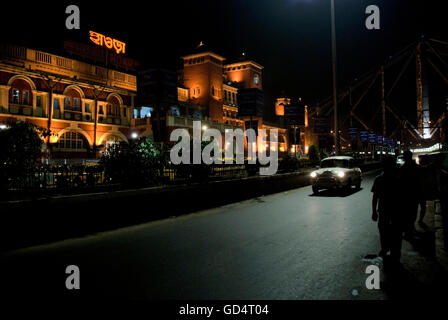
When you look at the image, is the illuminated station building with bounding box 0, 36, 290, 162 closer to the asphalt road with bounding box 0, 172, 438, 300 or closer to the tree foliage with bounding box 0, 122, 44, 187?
the tree foliage with bounding box 0, 122, 44, 187

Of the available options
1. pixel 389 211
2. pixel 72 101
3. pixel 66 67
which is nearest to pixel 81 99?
pixel 72 101

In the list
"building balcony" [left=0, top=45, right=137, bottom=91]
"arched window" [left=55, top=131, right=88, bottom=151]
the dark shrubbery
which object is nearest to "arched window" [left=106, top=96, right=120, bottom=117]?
"building balcony" [left=0, top=45, right=137, bottom=91]

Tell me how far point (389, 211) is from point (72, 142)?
31579mm

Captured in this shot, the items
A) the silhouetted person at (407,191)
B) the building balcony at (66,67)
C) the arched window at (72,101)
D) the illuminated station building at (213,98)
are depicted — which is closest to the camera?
the silhouetted person at (407,191)

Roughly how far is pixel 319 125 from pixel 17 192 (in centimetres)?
2113

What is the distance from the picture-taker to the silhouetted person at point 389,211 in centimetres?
517

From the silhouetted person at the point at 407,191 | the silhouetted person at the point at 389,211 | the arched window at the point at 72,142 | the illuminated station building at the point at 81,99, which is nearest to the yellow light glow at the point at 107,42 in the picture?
the illuminated station building at the point at 81,99

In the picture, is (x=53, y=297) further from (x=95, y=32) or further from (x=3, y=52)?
(x=95, y=32)

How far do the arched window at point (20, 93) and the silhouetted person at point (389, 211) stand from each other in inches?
1170

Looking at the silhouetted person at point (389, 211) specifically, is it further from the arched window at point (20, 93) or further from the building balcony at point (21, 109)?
the arched window at point (20, 93)

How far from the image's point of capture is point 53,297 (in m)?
4.25

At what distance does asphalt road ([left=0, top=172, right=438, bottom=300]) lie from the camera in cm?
437

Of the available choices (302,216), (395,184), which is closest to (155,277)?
(395,184)

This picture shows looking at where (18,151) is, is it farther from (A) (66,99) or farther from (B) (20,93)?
(A) (66,99)
